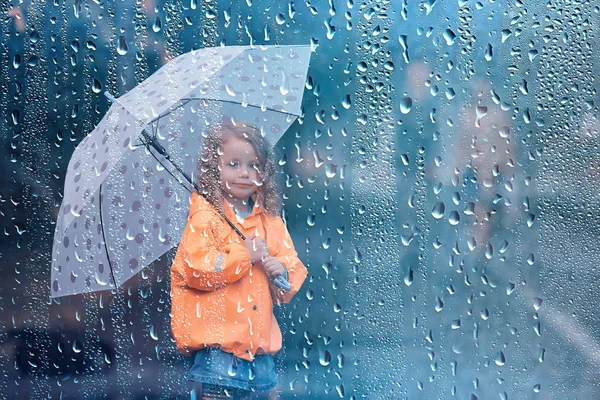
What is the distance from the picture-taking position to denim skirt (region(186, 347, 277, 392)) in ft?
4.27

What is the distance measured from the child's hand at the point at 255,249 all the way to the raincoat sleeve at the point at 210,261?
13mm

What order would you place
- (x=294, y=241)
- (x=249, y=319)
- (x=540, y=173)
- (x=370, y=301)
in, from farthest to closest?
(x=370, y=301)
(x=294, y=241)
(x=540, y=173)
(x=249, y=319)

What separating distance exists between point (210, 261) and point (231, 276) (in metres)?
0.05

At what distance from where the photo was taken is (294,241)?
1.54 metres

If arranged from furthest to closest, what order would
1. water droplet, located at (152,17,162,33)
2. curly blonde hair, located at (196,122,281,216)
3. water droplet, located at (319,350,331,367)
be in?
water droplet, located at (319,350,331,367) → water droplet, located at (152,17,162,33) → curly blonde hair, located at (196,122,281,216)

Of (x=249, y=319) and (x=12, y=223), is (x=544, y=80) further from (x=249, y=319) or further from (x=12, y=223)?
(x=12, y=223)

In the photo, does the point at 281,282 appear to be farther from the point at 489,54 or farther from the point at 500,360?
the point at 489,54

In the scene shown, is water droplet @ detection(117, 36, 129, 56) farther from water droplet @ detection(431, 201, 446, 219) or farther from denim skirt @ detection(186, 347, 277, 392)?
water droplet @ detection(431, 201, 446, 219)

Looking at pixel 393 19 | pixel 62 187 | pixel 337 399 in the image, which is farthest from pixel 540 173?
pixel 62 187

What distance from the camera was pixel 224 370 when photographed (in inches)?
51.3

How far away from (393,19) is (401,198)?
0.45 metres

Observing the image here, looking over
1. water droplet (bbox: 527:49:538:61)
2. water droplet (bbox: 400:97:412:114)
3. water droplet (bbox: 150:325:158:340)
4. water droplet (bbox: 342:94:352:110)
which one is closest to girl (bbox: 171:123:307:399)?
water droplet (bbox: 150:325:158:340)

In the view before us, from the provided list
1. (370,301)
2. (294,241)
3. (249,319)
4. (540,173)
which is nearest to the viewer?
(249,319)

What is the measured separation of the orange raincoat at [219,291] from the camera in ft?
4.22
